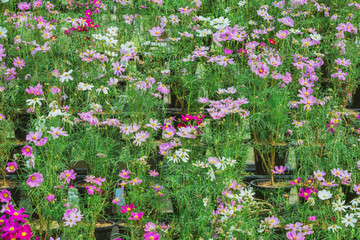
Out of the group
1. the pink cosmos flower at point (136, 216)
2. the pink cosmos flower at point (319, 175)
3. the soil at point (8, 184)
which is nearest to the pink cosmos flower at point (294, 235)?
the pink cosmos flower at point (319, 175)

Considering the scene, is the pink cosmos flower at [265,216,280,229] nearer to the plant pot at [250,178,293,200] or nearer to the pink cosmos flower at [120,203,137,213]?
the plant pot at [250,178,293,200]

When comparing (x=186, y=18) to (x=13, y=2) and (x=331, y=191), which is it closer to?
(x=13, y=2)

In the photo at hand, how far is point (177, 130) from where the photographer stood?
3166 mm

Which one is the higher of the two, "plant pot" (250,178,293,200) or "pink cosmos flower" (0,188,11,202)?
"pink cosmos flower" (0,188,11,202)

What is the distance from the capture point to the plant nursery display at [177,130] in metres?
2.46

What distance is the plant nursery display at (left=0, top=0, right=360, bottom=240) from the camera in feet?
8.07

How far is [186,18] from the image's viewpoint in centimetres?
377

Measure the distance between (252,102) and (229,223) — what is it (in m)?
1.03

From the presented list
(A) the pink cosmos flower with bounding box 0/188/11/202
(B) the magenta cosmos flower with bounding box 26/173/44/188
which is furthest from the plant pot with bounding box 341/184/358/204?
(A) the pink cosmos flower with bounding box 0/188/11/202

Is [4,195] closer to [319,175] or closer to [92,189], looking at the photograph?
[92,189]

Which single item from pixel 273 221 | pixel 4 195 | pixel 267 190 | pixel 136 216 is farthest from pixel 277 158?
pixel 4 195

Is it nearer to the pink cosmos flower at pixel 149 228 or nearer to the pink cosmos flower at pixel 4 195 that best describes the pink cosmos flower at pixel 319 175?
the pink cosmos flower at pixel 149 228

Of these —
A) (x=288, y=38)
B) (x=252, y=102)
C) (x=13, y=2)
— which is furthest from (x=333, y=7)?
(x=13, y=2)

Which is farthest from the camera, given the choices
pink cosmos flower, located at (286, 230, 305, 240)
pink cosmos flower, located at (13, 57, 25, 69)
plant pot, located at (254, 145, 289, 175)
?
pink cosmos flower, located at (13, 57, 25, 69)
